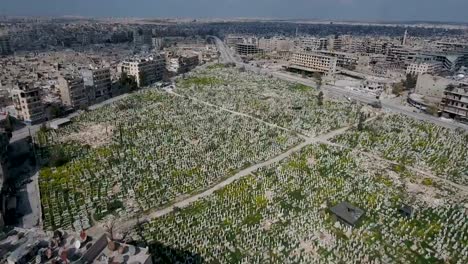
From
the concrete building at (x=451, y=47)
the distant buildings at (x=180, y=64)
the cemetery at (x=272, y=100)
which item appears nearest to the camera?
the cemetery at (x=272, y=100)

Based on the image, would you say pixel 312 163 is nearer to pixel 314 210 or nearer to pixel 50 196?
pixel 314 210

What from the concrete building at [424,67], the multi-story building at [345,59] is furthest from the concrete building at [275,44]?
the concrete building at [424,67]

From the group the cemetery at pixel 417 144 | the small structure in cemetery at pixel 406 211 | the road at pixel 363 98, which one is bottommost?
the small structure in cemetery at pixel 406 211

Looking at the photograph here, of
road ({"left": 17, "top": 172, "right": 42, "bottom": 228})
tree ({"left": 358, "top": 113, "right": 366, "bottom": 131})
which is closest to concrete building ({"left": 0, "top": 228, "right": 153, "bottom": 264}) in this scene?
road ({"left": 17, "top": 172, "right": 42, "bottom": 228})

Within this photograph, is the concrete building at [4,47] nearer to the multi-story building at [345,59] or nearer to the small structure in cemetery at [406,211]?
the multi-story building at [345,59]

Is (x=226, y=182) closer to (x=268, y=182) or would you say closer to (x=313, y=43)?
(x=268, y=182)

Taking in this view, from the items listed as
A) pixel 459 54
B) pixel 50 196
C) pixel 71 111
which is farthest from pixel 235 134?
pixel 459 54
